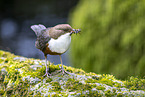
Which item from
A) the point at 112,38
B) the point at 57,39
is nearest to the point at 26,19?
the point at 112,38

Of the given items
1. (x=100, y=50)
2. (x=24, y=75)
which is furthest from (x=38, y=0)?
(x=24, y=75)

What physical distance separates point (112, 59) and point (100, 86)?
177 centimetres

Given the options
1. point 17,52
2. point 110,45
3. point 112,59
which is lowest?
point 112,59

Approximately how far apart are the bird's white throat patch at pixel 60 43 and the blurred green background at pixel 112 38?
6.25ft

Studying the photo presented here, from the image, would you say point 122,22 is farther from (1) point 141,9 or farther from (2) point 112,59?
(2) point 112,59

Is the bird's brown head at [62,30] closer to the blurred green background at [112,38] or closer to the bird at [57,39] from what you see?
the bird at [57,39]

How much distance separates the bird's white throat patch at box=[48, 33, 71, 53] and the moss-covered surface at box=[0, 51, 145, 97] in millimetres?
419

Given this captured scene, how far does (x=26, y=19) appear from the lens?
11656mm

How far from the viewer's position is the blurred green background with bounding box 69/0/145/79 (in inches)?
158

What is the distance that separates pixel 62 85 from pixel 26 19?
380 inches

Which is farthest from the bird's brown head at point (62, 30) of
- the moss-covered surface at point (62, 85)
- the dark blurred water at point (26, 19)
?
the dark blurred water at point (26, 19)

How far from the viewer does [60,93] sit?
247cm

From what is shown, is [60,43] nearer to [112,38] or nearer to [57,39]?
[57,39]

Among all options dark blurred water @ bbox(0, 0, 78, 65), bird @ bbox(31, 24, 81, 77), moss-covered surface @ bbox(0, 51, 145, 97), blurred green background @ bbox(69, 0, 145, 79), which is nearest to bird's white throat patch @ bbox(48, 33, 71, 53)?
bird @ bbox(31, 24, 81, 77)
